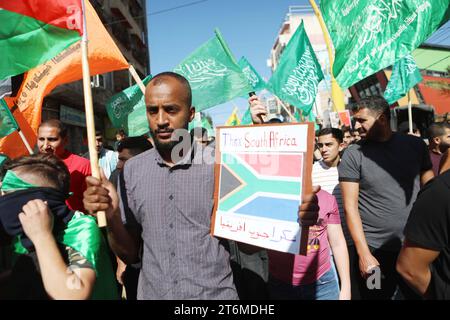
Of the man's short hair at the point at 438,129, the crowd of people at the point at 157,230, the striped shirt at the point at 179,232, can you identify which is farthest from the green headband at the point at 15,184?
the man's short hair at the point at 438,129

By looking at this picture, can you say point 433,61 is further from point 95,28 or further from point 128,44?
point 95,28

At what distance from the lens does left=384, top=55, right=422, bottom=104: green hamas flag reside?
20.9ft

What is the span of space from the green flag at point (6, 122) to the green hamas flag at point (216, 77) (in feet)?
7.16

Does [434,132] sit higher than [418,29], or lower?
lower

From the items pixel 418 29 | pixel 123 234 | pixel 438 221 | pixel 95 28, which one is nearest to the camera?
pixel 438 221

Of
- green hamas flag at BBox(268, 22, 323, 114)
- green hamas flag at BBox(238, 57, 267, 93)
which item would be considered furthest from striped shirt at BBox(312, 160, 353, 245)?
green hamas flag at BBox(238, 57, 267, 93)

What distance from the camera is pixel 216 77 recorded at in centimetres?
481

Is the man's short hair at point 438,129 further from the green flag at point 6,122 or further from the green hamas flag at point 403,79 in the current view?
the green flag at point 6,122

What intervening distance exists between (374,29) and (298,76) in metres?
2.57

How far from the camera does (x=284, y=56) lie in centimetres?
588

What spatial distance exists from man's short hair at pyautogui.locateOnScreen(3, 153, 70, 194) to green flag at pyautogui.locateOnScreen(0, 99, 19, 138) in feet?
6.29

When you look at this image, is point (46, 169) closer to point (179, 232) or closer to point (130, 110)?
point (179, 232)
